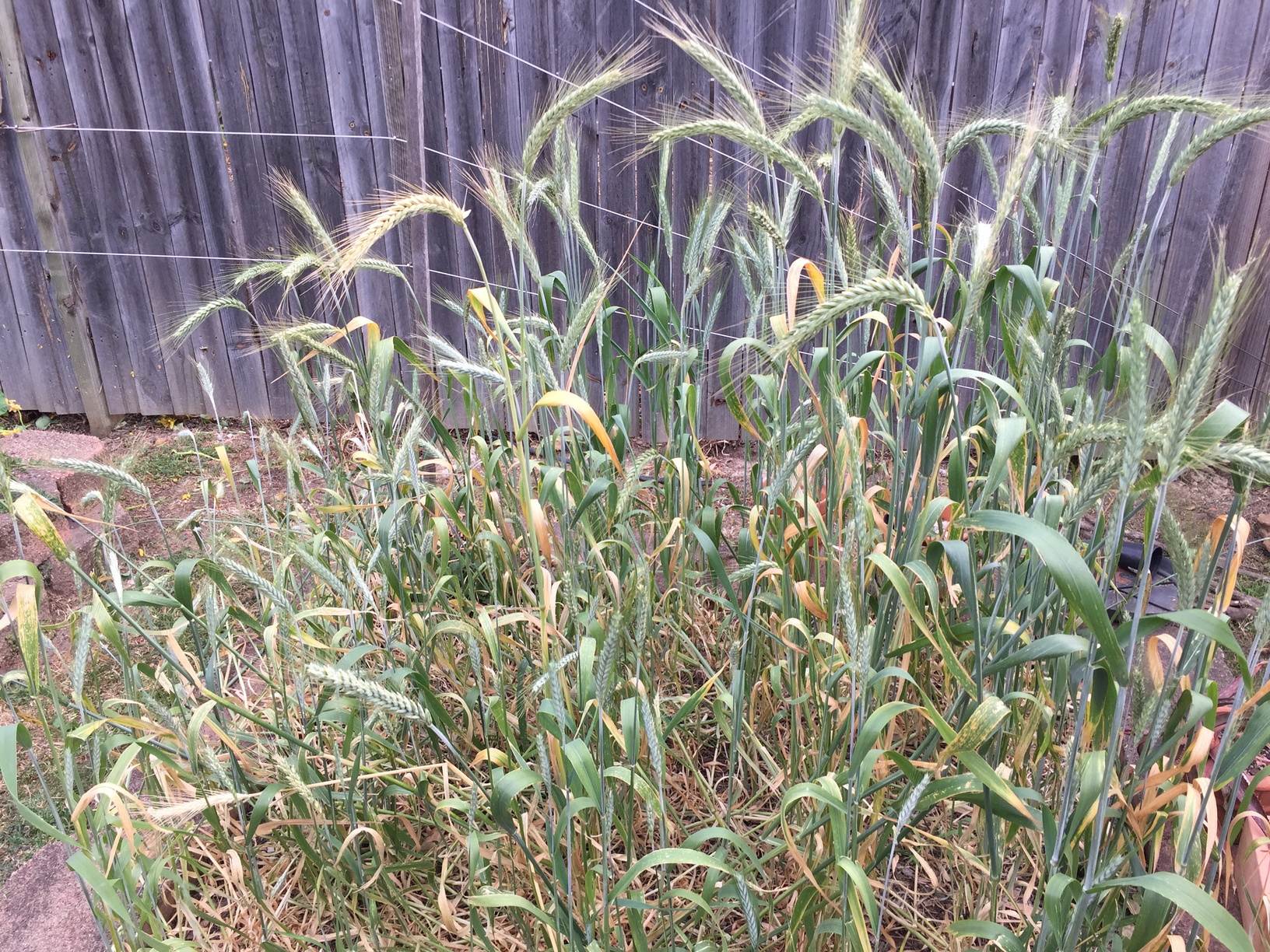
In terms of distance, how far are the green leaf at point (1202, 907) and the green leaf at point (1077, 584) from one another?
0.63 ft

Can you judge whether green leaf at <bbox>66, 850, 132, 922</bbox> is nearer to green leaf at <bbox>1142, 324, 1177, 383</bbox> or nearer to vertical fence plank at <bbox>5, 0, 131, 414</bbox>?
green leaf at <bbox>1142, 324, 1177, 383</bbox>

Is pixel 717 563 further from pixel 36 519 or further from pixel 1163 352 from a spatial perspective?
pixel 36 519

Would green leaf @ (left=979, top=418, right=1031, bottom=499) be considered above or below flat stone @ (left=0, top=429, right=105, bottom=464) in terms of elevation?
above

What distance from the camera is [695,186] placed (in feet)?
10.6

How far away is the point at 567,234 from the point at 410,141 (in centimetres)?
116

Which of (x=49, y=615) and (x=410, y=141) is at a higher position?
(x=410, y=141)

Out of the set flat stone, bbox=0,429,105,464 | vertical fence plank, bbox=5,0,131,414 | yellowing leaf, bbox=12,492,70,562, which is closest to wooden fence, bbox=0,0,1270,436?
vertical fence plank, bbox=5,0,131,414

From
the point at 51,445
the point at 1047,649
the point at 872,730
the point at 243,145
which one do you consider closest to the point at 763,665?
the point at 872,730

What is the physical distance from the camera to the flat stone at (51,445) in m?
2.93

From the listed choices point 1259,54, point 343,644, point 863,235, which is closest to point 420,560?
point 343,644

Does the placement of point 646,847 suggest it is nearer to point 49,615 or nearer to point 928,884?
point 928,884

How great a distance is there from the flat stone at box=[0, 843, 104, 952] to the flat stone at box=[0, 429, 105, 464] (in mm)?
1837

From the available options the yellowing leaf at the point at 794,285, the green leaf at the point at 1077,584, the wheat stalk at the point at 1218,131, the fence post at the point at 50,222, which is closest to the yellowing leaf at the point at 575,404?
the yellowing leaf at the point at 794,285

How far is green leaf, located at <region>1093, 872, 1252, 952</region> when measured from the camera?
754 millimetres
